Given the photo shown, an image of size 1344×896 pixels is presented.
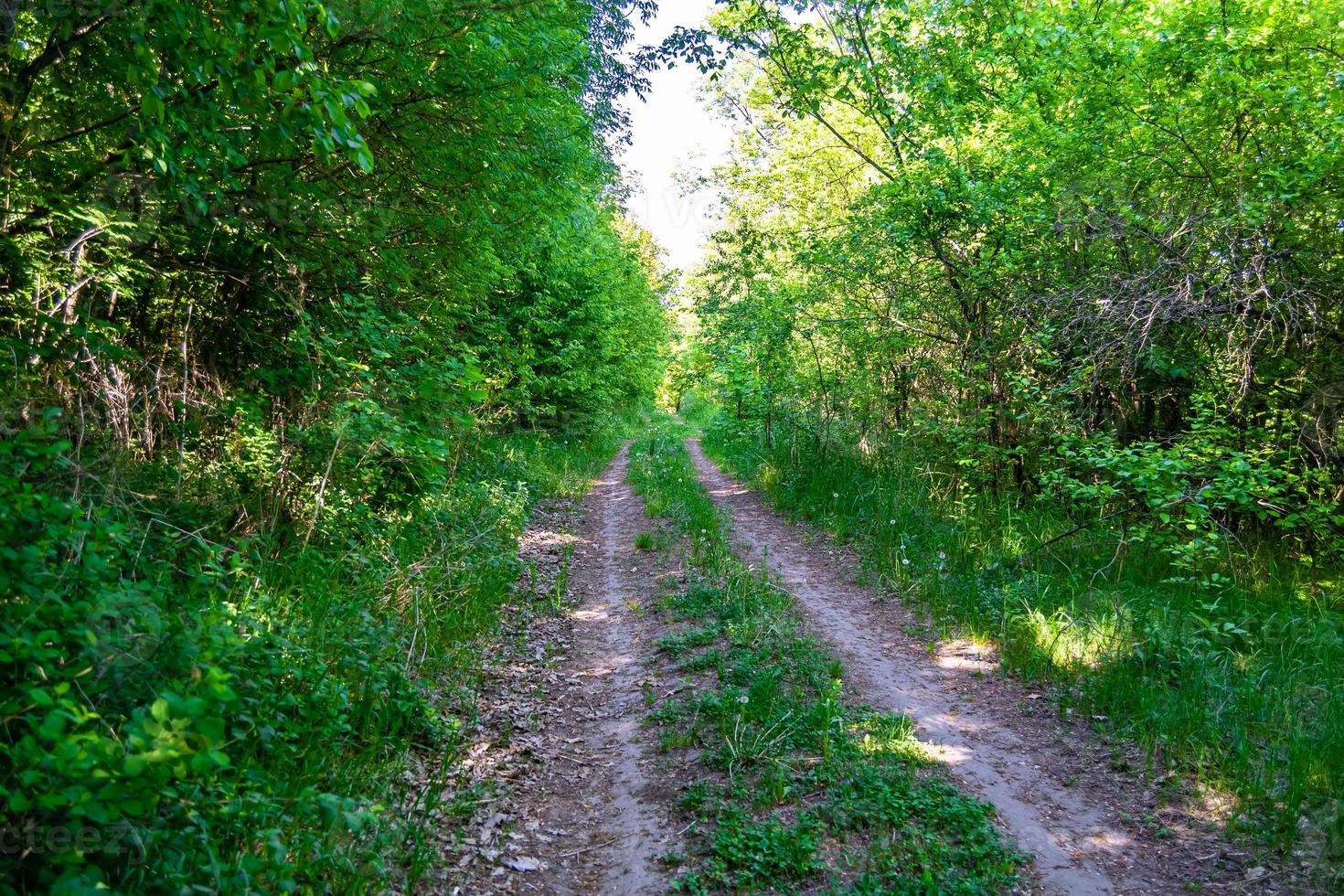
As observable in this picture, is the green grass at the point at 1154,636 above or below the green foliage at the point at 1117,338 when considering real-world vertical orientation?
below

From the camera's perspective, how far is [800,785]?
3.96 metres

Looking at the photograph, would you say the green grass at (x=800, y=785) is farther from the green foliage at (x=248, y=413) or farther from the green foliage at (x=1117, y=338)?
the green foliage at (x=1117, y=338)

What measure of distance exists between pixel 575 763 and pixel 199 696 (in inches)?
94.4

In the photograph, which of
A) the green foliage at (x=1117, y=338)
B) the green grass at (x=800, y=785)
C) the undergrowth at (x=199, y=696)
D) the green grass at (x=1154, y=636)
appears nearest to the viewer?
the undergrowth at (x=199, y=696)

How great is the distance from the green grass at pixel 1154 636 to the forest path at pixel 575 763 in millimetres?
3063

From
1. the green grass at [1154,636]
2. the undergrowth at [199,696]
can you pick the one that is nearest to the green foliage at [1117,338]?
the green grass at [1154,636]

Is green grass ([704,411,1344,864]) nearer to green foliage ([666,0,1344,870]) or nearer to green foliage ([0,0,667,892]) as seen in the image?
green foliage ([666,0,1344,870])

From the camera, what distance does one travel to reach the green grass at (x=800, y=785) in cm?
333

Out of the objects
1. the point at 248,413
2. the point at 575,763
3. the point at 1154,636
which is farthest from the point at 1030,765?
the point at 248,413

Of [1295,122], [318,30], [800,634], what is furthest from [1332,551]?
[318,30]

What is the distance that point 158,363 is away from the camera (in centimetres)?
509

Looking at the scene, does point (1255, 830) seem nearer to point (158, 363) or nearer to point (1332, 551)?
point (1332, 551)

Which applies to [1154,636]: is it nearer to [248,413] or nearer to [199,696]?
[199,696]

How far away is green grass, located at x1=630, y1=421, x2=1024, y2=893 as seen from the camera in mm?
3334
